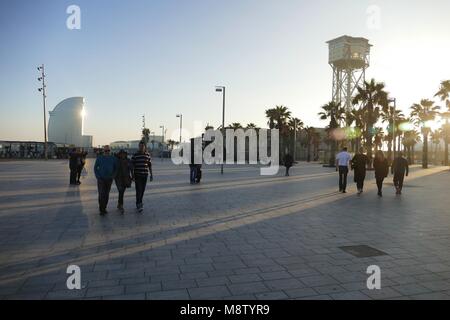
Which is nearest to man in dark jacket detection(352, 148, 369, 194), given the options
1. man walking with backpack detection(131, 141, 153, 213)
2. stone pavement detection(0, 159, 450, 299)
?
stone pavement detection(0, 159, 450, 299)

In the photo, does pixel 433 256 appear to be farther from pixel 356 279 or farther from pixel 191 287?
pixel 191 287

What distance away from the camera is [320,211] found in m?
9.77

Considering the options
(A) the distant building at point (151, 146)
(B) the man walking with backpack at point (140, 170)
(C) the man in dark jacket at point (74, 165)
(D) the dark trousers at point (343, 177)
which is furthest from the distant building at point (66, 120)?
(B) the man walking with backpack at point (140, 170)

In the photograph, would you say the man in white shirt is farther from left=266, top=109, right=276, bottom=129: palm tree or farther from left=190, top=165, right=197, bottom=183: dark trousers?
left=266, top=109, right=276, bottom=129: palm tree

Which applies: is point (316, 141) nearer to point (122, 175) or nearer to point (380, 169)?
point (380, 169)

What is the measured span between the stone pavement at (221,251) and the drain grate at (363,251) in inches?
5.3

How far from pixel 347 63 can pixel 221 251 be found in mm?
96950

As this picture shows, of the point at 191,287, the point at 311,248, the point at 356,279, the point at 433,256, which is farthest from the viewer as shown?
the point at 311,248

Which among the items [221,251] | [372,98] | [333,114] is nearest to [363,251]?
[221,251]

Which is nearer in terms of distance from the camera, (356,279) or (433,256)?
(356,279)

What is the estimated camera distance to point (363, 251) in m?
5.87

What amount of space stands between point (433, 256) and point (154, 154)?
8255 cm

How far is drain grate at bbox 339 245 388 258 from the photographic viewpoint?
5.65 meters
